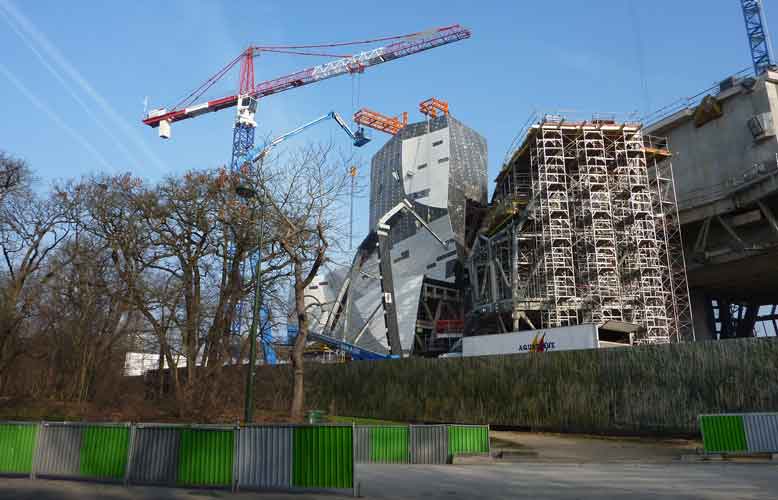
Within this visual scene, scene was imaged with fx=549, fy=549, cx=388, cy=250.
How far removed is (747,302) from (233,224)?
182 ft

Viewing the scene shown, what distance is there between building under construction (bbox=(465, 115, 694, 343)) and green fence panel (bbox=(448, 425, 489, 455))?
24.0 meters

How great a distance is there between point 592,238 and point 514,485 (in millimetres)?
31049

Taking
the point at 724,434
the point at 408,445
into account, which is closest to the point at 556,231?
the point at 724,434

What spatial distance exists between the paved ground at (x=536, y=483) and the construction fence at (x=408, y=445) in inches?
27.4

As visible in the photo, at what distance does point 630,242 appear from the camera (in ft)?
131

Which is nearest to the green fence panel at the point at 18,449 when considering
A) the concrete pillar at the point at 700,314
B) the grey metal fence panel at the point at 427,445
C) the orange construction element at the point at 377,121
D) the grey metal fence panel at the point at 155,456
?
the grey metal fence panel at the point at 155,456

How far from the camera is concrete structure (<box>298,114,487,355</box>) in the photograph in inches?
2235

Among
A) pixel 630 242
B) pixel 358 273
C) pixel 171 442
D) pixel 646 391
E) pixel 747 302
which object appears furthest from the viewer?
pixel 358 273

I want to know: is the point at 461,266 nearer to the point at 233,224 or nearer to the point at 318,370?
the point at 318,370

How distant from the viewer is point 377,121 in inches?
3364

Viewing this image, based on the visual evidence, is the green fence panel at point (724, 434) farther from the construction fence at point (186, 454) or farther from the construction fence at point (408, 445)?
the construction fence at point (186, 454)

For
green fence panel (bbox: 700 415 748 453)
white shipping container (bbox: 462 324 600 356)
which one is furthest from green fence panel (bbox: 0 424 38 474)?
white shipping container (bbox: 462 324 600 356)

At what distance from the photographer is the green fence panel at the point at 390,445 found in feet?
50.7

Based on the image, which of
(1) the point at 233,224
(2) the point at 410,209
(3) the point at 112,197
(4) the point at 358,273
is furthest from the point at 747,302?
(3) the point at 112,197
